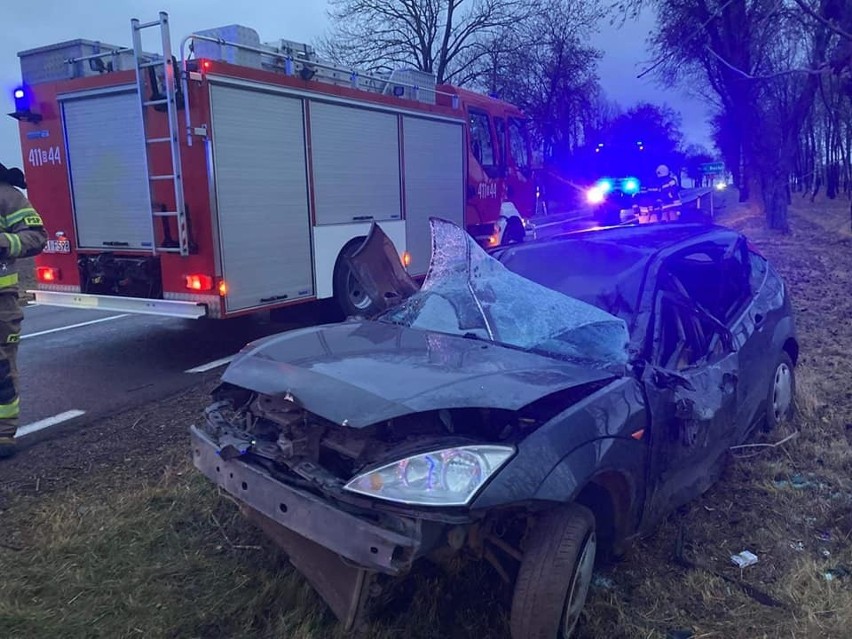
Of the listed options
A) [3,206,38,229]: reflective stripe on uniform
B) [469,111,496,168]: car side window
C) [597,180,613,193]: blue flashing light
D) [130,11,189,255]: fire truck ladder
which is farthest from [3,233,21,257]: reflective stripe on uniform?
[597,180,613,193]: blue flashing light

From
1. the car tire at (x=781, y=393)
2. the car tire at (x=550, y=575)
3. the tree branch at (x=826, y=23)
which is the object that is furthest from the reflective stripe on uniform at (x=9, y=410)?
the tree branch at (x=826, y=23)

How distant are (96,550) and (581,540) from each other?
2.13 m

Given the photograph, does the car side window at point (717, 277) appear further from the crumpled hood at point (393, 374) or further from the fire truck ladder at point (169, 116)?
the fire truck ladder at point (169, 116)

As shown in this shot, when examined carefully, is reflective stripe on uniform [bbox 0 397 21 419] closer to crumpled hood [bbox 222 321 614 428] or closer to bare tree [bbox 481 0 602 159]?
crumpled hood [bbox 222 321 614 428]

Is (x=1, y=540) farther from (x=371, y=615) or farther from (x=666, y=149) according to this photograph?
(x=666, y=149)

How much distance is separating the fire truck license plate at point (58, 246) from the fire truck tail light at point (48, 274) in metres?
0.19

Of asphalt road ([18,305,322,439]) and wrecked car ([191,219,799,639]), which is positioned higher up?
wrecked car ([191,219,799,639])

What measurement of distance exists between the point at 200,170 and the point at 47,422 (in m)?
2.58

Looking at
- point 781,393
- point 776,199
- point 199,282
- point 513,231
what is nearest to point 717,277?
point 781,393

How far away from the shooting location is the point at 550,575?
7.93ft

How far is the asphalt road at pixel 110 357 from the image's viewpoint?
5.54 metres

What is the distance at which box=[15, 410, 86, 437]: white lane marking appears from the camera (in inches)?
193

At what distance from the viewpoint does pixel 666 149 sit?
66.2 ft

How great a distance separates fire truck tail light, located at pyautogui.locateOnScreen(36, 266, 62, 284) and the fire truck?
0.04 ft
